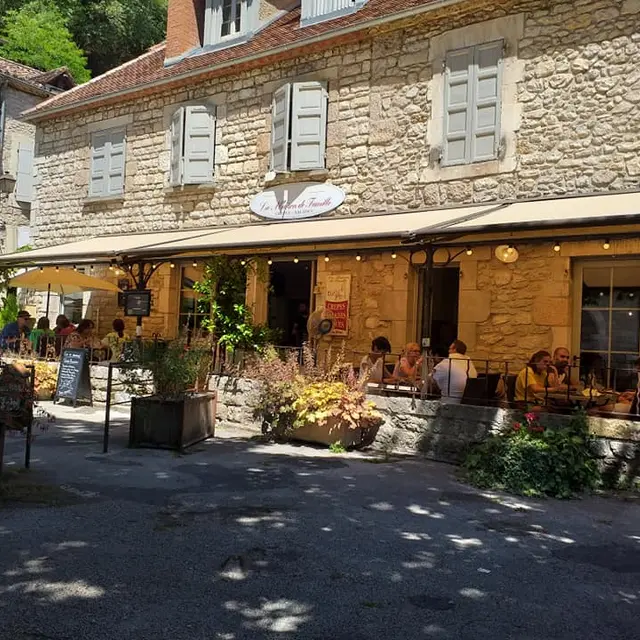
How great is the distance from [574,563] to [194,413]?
451 cm

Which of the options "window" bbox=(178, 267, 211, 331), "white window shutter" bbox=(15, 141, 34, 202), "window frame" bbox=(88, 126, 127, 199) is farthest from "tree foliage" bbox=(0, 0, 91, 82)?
"window" bbox=(178, 267, 211, 331)

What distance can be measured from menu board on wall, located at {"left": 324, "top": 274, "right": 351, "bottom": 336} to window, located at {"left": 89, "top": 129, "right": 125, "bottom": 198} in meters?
5.18

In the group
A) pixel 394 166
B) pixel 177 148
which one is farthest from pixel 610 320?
pixel 177 148

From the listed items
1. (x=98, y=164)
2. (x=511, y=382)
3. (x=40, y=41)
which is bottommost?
(x=511, y=382)

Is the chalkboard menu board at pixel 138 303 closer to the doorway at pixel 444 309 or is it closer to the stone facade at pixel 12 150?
the doorway at pixel 444 309

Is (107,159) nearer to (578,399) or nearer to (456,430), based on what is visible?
(456,430)

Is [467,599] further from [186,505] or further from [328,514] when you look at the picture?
[186,505]

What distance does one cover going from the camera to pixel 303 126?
10586 millimetres

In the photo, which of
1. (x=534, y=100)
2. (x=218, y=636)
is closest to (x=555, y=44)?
(x=534, y=100)

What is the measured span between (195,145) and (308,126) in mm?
2400

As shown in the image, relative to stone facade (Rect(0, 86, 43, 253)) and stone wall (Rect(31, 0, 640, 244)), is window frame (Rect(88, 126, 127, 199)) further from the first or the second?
stone facade (Rect(0, 86, 43, 253))

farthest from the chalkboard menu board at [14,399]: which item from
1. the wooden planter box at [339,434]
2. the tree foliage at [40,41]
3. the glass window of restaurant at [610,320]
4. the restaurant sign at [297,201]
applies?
the tree foliage at [40,41]

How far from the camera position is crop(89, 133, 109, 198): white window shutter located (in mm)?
13281

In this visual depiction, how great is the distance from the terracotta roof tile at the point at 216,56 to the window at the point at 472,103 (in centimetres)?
97
